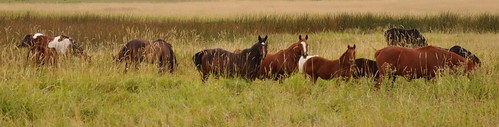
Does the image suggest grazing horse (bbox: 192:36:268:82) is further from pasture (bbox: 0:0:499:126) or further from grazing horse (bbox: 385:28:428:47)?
grazing horse (bbox: 385:28:428:47)

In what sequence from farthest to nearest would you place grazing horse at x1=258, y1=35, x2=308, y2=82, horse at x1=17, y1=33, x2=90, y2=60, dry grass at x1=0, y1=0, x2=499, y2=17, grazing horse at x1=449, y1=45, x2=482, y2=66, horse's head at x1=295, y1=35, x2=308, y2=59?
dry grass at x1=0, y1=0, x2=499, y2=17
horse at x1=17, y1=33, x2=90, y2=60
grazing horse at x1=258, y1=35, x2=308, y2=82
horse's head at x1=295, y1=35, x2=308, y2=59
grazing horse at x1=449, y1=45, x2=482, y2=66

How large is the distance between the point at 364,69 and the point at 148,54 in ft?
12.3

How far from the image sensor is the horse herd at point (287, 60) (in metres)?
8.33

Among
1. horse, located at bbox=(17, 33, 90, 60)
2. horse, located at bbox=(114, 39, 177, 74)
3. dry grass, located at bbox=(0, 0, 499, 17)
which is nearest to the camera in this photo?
horse, located at bbox=(114, 39, 177, 74)

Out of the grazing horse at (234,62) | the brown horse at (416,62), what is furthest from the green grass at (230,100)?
the grazing horse at (234,62)

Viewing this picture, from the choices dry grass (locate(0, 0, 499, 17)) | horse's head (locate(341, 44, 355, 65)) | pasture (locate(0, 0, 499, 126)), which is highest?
horse's head (locate(341, 44, 355, 65))

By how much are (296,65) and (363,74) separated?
3.85ft

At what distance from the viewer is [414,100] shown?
6852 mm

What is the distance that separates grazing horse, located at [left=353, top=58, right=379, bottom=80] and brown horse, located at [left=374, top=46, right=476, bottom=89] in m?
0.42

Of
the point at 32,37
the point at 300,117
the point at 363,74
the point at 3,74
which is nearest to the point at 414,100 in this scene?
the point at 300,117

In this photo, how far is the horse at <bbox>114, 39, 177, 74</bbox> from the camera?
10.2 m

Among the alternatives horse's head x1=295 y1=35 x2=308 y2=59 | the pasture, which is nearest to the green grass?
the pasture

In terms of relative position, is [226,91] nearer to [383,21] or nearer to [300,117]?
[300,117]

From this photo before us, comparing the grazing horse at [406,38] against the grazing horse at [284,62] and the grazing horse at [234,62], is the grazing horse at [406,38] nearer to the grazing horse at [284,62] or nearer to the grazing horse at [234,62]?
the grazing horse at [284,62]
